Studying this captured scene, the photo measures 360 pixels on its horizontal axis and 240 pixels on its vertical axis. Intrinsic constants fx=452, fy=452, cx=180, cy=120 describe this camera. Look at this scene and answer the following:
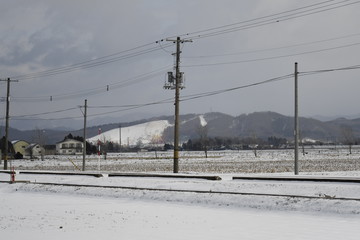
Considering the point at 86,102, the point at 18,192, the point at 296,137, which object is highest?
the point at 86,102

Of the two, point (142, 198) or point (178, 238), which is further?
point (142, 198)

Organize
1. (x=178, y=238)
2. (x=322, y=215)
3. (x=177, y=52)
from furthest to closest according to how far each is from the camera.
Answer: (x=177, y=52), (x=322, y=215), (x=178, y=238)

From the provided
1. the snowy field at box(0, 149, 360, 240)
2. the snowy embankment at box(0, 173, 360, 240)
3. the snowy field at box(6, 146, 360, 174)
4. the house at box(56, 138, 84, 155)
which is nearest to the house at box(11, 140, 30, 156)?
the house at box(56, 138, 84, 155)

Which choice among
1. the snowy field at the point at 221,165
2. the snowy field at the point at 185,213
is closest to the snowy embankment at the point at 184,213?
the snowy field at the point at 185,213

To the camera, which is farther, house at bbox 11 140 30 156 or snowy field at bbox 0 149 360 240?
house at bbox 11 140 30 156

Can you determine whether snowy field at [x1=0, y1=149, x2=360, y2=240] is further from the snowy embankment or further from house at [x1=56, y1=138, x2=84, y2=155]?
house at [x1=56, y1=138, x2=84, y2=155]

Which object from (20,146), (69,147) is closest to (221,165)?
(20,146)

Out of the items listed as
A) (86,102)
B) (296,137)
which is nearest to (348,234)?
(296,137)

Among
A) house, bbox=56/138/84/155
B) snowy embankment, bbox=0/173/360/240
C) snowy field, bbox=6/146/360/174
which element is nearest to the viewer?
snowy embankment, bbox=0/173/360/240

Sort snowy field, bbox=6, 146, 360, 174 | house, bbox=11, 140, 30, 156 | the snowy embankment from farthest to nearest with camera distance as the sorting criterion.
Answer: house, bbox=11, 140, 30, 156
snowy field, bbox=6, 146, 360, 174
the snowy embankment

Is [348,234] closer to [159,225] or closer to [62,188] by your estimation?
[159,225]

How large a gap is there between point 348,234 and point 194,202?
987cm

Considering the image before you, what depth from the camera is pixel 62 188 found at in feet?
96.6

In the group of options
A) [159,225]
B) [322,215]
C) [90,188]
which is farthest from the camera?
[90,188]
